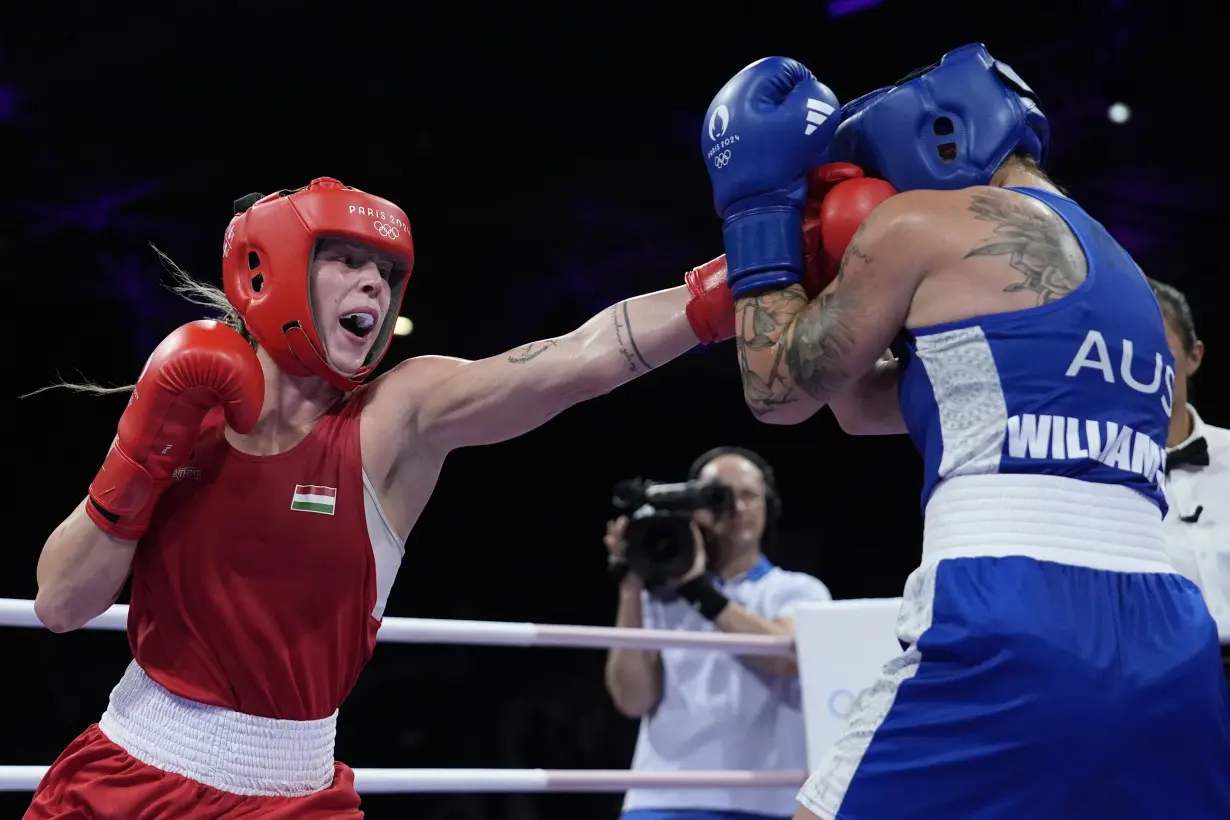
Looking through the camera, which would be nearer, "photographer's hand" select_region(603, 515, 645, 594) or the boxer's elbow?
the boxer's elbow

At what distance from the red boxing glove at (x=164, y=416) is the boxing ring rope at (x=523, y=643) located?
0.58m

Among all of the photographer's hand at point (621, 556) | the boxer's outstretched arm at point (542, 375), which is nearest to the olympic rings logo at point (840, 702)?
the photographer's hand at point (621, 556)

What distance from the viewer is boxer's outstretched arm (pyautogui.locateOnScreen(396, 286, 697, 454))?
5.80ft

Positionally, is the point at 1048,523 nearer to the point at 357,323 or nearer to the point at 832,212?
the point at 832,212

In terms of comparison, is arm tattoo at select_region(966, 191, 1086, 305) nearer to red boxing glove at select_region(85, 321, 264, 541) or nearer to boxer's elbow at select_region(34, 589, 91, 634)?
red boxing glove at select_region(85, 321, 264, 541)

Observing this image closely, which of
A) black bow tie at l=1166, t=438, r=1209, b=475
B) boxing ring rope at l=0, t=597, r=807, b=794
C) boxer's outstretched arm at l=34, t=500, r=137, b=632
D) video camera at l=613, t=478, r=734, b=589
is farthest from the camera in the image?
video camera at l=613, t=478, r=734, b=589

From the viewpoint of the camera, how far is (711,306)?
5.85ft

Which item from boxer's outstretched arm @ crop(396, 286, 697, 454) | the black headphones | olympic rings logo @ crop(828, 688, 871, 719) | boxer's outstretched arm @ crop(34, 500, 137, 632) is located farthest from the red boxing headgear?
the black headphones

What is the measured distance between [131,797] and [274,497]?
0.44 metres

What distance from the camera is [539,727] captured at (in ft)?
22.1

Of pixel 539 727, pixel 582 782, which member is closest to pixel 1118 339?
pixel 582 782

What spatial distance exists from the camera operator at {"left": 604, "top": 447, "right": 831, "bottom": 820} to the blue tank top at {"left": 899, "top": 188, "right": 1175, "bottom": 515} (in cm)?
173

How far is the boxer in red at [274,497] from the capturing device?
1631mm

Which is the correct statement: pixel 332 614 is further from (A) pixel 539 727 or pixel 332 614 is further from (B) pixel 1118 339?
(A) pixel 539 727
